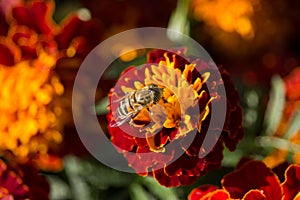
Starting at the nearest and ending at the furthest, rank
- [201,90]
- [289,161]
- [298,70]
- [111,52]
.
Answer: [201,90] < [289,161] < [111,52] < [298,70]

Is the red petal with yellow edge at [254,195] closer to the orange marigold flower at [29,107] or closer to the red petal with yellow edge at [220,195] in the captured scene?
the red petal with yellow edge at [220,195]

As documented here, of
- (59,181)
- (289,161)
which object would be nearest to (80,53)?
(59,181)

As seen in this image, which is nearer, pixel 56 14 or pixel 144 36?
pixel 144 36

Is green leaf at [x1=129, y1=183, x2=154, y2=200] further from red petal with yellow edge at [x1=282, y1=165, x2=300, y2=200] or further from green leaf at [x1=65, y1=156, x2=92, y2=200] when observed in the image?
red petal with yellow edge at [x1=282, y1=165, x2=300, y2=200]

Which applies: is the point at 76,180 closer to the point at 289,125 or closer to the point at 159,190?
the point at 159,190

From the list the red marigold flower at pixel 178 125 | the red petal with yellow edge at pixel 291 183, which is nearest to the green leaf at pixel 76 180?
the red marigold flower at pixel 178 125

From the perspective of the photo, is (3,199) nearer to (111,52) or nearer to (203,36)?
(111,52)
